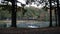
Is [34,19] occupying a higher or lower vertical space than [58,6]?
lower

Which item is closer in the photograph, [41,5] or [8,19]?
[8,19]

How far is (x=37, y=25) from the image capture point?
10711 millimetres

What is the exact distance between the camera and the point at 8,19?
10.3 metres

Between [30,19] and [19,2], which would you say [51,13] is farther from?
[19,2]

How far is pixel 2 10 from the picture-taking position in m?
10.6

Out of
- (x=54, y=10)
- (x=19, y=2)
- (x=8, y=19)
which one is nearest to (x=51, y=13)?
(x=54, y=10)

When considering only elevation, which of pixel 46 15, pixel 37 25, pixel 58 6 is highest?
pixel 58 6

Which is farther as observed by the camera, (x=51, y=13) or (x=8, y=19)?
(x=51, y=13)

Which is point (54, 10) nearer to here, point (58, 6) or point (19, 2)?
point (58, 6)

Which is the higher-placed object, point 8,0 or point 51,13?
point 8,0

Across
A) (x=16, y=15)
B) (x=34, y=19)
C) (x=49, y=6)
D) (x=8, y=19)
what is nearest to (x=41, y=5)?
(x=49, y=6)

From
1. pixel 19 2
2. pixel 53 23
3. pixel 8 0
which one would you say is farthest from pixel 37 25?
pixel 8 0

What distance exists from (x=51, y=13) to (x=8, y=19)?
3585mm

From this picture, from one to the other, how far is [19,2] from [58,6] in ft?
10.8
